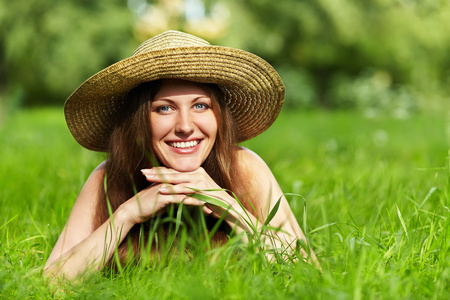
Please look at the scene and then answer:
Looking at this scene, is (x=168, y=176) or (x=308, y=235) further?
(x=168, y=176)

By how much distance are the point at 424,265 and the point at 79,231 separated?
4.82 ft

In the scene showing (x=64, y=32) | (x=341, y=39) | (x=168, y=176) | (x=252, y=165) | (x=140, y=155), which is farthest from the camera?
(x=341, y=39)

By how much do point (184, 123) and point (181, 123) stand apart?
14mm

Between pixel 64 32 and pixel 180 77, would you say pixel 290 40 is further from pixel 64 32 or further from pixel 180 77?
pixel 180 77

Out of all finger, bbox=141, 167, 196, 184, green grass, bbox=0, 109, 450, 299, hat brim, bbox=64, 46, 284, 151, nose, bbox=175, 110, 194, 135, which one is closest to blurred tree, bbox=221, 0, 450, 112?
green grass, bbox=0, 109, 450, 299

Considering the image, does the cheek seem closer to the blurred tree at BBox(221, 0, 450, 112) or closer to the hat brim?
the hat brim

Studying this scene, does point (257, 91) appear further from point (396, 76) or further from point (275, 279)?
point (396, 76)

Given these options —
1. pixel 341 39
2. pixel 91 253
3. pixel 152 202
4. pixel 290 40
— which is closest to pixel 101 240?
pixel 91 253

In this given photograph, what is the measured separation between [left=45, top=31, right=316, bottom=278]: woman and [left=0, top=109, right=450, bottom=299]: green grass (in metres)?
0.15

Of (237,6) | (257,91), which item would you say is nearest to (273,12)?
(237,6)

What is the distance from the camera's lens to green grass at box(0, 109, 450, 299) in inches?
67.4

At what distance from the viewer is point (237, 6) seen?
1406 centimetres

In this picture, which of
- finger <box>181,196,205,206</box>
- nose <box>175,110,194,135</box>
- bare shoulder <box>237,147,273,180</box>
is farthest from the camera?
bare shoulder <box>237,147,273,180</box>

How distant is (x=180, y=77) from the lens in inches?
85.5
